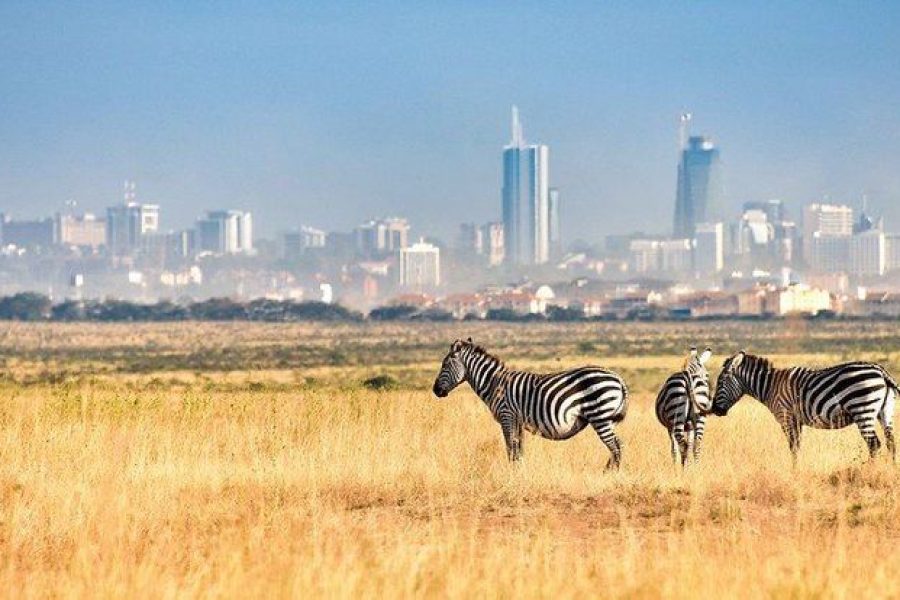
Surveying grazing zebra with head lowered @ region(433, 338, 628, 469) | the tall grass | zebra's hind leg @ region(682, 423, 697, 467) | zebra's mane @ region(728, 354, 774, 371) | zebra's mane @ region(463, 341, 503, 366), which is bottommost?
the tall grass

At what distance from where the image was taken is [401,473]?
58.2 feet

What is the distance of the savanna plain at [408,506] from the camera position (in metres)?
12.2

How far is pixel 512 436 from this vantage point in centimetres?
1928

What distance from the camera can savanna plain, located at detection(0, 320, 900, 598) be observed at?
12.2m

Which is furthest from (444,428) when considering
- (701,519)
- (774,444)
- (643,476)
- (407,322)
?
(407,322)

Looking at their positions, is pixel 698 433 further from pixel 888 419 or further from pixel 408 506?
pixel 408 506

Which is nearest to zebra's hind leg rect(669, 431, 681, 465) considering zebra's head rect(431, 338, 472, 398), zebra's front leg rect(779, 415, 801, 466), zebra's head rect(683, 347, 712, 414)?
zebra's head rect(683, 347, 712, 414)

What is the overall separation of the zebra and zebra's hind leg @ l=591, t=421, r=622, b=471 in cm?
68

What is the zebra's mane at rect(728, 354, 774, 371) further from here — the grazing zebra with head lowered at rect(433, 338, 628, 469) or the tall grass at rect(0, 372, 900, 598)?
the grazing zebra with head lowered at rect(433, 338, 628, 469)

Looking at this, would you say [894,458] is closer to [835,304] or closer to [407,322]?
[407,322]

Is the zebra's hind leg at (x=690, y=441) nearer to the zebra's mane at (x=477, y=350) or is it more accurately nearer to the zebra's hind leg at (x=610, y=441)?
the zebra's hind leg at (x=610, y=441)

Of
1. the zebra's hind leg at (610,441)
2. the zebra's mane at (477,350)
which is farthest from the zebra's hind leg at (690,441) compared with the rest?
the zebra's mane at (477,350)

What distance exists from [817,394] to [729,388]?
124 centimetres

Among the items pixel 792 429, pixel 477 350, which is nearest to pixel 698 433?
pixel 792 429
